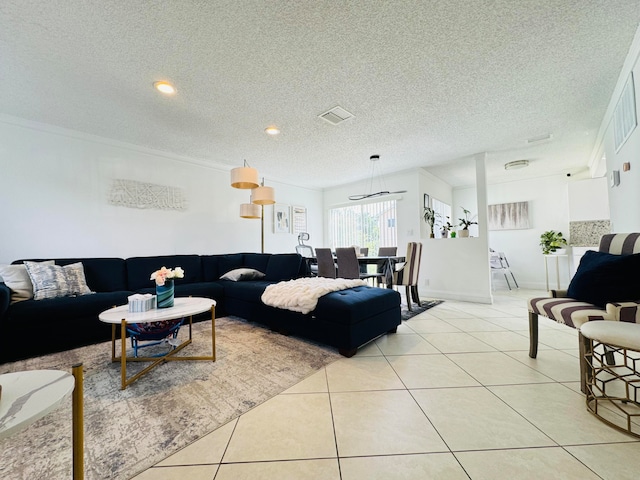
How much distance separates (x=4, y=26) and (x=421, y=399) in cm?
377

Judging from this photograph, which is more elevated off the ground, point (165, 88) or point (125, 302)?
point (165, 88)

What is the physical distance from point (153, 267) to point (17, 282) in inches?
49.7

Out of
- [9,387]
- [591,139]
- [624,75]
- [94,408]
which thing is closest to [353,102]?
[624,75]

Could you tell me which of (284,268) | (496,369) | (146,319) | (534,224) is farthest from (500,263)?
(146,319)

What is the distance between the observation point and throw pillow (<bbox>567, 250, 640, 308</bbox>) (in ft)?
5.51

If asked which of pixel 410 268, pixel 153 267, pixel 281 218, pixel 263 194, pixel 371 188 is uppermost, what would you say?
pixel 371 188

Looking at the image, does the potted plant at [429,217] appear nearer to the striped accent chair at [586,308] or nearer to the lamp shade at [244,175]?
the striped accent chair at [586,308]

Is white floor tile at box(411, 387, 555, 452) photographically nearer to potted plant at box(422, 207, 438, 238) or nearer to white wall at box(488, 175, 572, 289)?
potted plant at box(422, 207, 438, 238)

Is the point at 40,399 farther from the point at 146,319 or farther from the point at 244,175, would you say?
the point at 244,175

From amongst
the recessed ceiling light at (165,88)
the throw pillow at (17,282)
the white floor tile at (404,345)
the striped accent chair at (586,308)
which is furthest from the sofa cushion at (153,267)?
the striped accent chair at (586,308)

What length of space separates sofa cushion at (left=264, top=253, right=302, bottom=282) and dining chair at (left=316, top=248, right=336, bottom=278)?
0.34m

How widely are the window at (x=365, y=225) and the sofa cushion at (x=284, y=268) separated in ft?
8.06

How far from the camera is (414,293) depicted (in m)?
4.04

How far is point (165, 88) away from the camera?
2.51m
